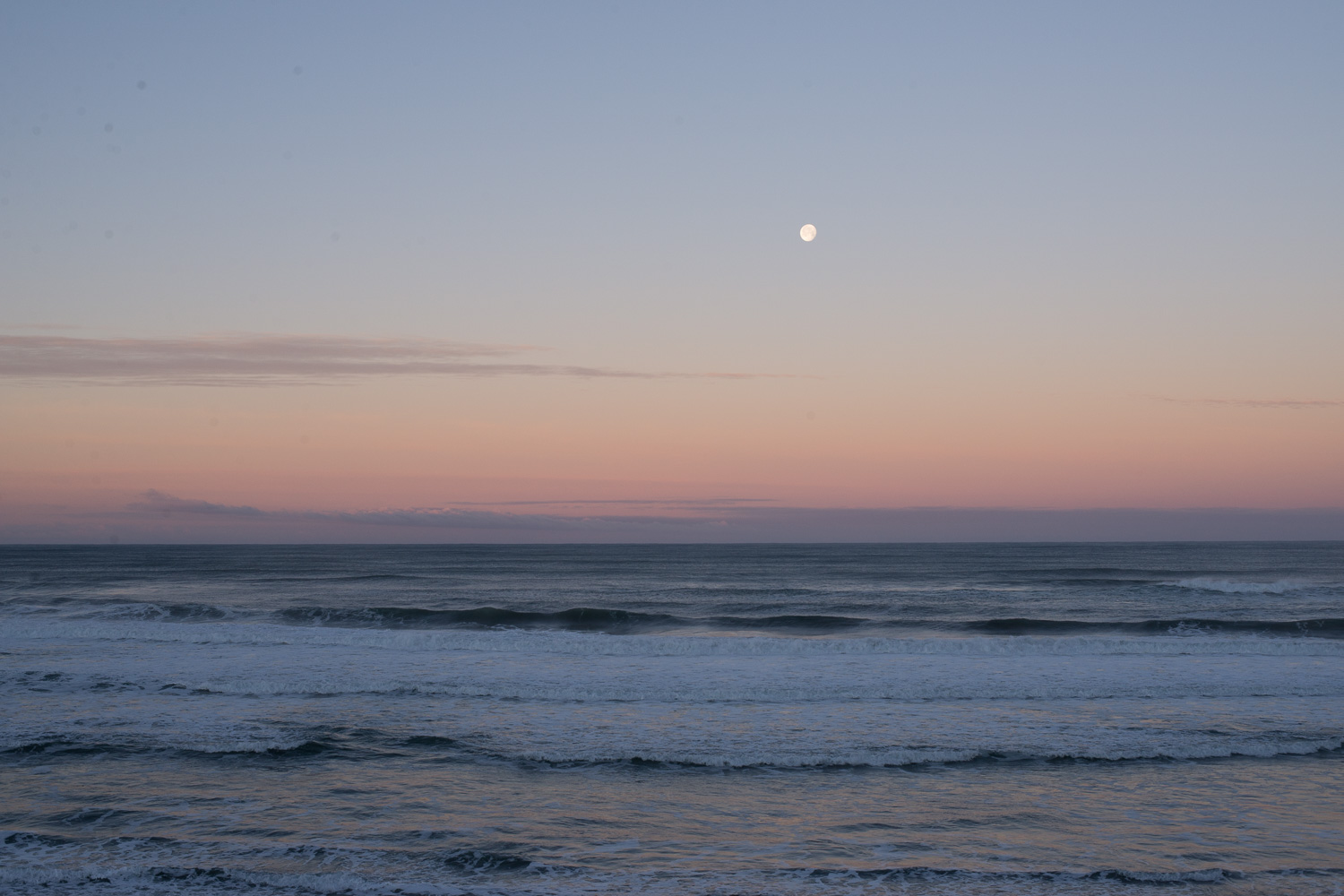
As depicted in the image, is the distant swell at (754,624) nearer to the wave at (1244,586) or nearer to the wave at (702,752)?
the wave at (1244,586)

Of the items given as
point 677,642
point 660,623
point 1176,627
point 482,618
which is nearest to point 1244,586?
point 1176,627

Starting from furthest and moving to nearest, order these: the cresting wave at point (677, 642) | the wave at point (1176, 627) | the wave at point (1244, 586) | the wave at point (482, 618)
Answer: the wave at point (1244, 586) → the wave at point (482, 618) → the wave at point (1176, 627) → the cresting wave at point (677, 642)

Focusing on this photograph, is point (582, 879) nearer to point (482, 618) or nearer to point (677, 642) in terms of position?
point (677, 642)

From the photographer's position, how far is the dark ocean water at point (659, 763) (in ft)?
29.1

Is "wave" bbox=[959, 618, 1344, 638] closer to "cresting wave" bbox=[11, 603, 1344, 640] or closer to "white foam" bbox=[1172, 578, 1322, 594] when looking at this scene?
"cresting wave" bbox=[11, 603, 1344, 640]

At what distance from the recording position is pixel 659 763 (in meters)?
12.7

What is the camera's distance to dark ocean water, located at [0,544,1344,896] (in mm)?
8867

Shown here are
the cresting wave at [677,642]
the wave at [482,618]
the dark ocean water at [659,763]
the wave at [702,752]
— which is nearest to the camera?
the dark ocean water at [659,763]

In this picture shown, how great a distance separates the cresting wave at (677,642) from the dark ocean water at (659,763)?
18cm

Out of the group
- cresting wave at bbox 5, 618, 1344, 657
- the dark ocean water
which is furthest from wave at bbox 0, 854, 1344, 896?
cresting wave at bbox 5, 618, 1344, 657

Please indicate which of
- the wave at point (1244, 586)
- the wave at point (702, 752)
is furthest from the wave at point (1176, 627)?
the wave at point (702, 752)

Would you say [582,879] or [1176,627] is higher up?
[582,879]

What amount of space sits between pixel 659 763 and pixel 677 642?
12.6 m

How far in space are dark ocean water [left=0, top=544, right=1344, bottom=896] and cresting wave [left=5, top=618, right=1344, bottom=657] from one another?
0.18 meters
